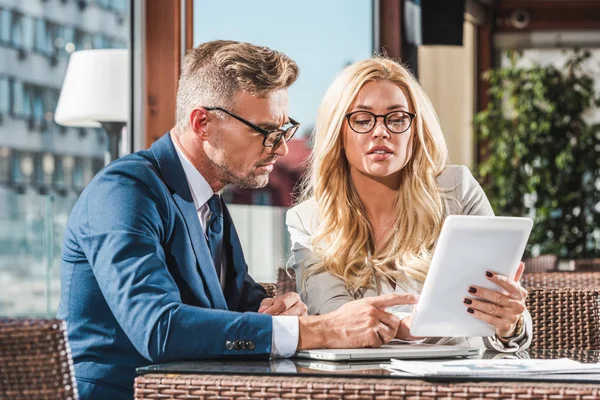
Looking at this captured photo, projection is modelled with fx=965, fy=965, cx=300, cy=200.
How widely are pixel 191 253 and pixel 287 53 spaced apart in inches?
130

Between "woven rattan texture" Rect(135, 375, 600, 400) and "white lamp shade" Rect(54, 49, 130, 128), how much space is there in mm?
1827

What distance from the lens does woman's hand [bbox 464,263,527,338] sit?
177 centimetres

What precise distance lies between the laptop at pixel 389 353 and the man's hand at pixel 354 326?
2 cm

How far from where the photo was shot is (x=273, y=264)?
205 inches

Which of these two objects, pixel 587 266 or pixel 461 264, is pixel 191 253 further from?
pixel 587 266

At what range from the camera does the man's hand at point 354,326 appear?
168 cm

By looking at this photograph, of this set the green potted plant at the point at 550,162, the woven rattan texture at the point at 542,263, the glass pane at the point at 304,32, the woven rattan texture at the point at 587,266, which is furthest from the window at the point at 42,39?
the green potted plant at the point at 550,162

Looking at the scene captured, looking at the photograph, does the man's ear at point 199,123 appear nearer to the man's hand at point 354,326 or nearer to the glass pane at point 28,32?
the man's hand at point 354,326

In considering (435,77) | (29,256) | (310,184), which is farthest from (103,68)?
(435,77)

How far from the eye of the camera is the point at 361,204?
2555mm

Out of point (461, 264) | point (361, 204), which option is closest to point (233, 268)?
point (361, 204)

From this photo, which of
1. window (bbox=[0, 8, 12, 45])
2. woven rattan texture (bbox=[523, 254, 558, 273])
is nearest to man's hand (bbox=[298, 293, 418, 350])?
window (bbox=[0, 8, 12, 45])

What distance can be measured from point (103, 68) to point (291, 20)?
2.06 m

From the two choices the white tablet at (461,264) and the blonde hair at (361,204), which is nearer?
the white tablet at (461,264)
